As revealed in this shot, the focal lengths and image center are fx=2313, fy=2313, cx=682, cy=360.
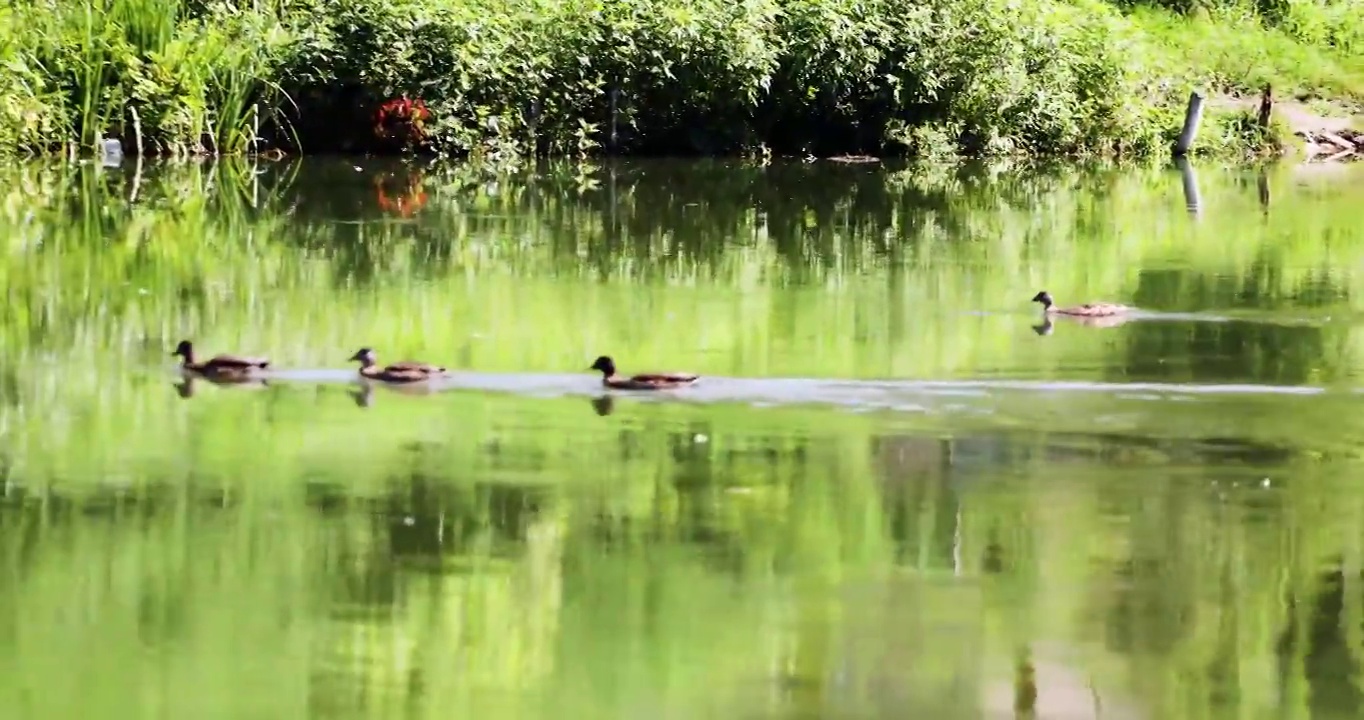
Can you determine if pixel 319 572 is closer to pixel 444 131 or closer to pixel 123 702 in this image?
pixel 123 702

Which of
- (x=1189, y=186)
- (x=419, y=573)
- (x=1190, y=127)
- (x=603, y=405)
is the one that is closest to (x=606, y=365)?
(x=603, y=405)

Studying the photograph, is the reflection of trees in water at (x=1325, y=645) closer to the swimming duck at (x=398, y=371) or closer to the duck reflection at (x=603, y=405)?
the duck reflection at (x=603, y=405)

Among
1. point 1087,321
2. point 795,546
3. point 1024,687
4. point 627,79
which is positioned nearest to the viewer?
point 1024,687

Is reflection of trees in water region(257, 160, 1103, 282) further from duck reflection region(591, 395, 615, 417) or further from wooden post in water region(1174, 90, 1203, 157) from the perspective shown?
duck reflection region(591, 395, 615, 417)

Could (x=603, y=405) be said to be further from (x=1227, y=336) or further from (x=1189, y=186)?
(x=1189, y=186)

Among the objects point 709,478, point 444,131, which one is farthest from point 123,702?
point 444,131

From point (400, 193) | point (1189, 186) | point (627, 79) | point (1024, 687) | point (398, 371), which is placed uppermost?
point (627, 79)

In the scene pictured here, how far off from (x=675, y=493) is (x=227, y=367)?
3108 mm

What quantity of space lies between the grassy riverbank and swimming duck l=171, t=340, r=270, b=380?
652 inches

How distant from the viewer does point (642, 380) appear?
10320 mm

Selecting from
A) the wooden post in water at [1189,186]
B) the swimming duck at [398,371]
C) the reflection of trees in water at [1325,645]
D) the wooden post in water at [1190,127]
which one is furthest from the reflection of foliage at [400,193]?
the reflection of trees in water at [1325,645]

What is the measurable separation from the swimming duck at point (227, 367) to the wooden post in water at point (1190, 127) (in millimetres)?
25164

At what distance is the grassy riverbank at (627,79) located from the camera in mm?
27594

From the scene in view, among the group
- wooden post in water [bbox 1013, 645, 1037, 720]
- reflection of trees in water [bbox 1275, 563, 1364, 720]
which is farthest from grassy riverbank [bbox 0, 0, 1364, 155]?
wooden post in water [bbox 1013, 645, 1037, 720]
